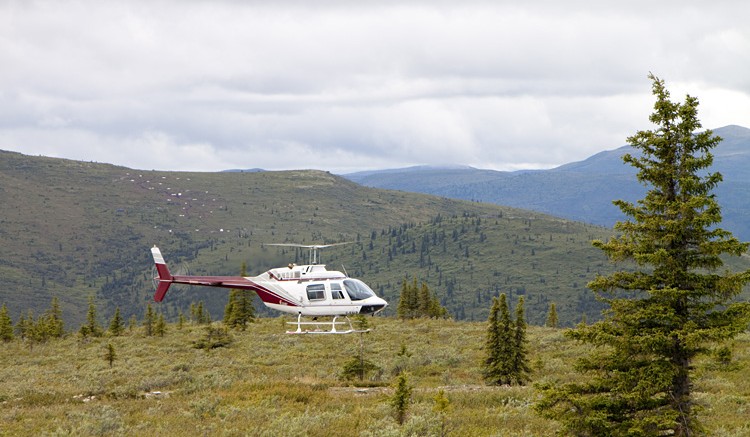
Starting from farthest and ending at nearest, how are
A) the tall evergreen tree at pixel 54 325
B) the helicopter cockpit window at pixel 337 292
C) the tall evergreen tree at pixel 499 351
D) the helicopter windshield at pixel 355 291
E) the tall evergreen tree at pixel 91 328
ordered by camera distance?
1. the tall evergreen tree at pixel 54 325
2. the tall evergreen tree at pixel 91 328
3. the tall evergreen tree at pixel 499 351
4. the helicopter cockpit window at pixel 337 292
5. the helicopter windshield at pixel 355 291

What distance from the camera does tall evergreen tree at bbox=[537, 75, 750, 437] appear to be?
634 inches

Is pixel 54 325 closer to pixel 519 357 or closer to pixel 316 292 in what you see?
pixel 316 292

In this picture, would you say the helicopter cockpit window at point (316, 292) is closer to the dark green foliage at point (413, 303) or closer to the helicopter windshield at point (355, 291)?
the helicopter windshield at point (355, 291)

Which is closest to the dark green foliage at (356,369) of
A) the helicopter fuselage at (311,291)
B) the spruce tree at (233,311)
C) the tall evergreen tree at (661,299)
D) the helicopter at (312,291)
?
the helicopter at (312,291)

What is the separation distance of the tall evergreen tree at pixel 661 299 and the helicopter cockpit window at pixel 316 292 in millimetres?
16852

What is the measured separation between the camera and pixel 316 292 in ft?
107

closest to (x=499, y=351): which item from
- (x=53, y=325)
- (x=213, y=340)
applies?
(x=213, y=340)

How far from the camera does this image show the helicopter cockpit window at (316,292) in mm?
32500

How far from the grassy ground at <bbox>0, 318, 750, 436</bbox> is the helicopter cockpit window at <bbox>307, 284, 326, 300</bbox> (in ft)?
13.2

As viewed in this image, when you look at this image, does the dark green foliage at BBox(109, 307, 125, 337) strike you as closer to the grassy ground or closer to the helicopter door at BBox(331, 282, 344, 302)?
the grassy ground

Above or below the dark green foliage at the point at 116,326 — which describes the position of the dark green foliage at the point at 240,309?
above

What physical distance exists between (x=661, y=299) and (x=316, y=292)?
18.7 m

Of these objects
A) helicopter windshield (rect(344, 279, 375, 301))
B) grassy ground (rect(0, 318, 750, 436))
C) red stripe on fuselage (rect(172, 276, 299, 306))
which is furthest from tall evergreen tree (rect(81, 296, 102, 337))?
helicopter windshield (rect(344, 279, 375, 301))

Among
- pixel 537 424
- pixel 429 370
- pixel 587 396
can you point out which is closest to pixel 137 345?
pixel 429 370
